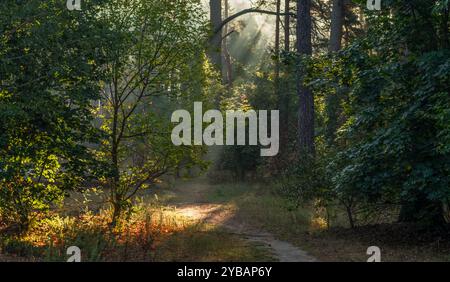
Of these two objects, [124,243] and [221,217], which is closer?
[124,243]

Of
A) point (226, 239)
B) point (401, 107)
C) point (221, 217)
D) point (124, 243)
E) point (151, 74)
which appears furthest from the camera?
point (221, 217)

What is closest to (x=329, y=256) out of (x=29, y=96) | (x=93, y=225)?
(x=93, y=225)

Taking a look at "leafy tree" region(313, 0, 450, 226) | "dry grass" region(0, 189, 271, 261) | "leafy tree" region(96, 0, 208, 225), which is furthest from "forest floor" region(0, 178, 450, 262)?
"leafy tree" region(96, 0, 208, 225)

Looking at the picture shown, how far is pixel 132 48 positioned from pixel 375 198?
718cm

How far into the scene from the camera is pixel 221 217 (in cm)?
1917

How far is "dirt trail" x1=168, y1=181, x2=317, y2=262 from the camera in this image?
11.8m

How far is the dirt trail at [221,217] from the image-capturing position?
11.8 metres

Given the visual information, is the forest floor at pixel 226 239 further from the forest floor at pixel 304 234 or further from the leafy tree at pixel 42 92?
the leafy tree at pixel 42 92

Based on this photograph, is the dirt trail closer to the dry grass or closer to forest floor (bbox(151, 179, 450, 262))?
forest floor (bbox(151, 179, 450, 262))

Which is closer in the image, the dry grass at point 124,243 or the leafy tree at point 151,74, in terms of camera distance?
the dry grass at point 124,243

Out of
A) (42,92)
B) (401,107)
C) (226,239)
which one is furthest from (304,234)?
(42,92)

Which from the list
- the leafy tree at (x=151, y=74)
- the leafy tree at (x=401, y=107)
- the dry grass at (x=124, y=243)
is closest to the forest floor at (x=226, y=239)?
the dry grass at (x=124, y=243)

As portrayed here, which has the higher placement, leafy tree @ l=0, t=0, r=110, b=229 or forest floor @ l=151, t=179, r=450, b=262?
leafy tree @ l=0, t=0, r=110, b=229

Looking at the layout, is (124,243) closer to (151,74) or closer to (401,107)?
(151,74)
